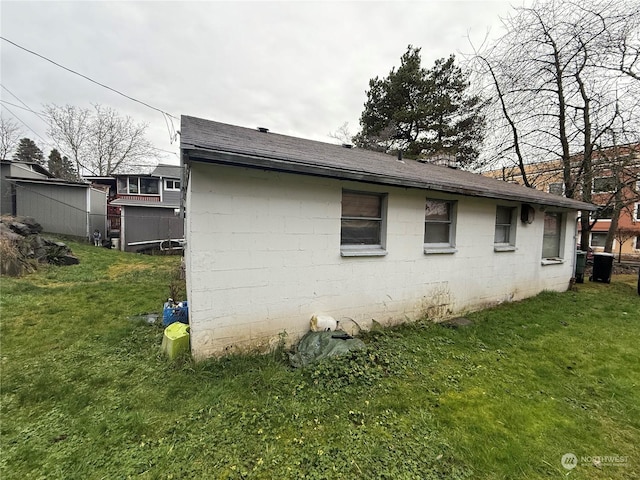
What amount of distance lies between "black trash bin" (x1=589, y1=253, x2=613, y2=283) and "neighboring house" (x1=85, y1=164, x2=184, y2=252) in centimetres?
1887

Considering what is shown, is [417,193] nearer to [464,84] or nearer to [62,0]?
[62,0]

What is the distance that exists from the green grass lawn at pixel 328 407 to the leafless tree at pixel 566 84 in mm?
8917

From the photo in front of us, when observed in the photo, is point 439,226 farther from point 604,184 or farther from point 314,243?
point 604,184

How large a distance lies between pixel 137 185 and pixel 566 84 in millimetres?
24658

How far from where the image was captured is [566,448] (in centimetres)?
221

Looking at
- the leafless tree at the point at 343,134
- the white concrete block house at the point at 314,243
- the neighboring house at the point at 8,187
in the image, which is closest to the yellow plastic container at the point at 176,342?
the white concrete block house at the point at 314,243

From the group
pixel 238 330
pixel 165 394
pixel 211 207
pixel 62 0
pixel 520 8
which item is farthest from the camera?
pixel 520 8

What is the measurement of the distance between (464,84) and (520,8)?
5235 millimetres

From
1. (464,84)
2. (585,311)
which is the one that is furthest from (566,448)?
(464,84)

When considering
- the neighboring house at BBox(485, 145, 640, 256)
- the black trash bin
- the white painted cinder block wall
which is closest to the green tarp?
the white painted cinder block wall

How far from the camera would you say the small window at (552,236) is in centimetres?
751

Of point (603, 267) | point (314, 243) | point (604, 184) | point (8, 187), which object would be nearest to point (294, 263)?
point (314, 243)

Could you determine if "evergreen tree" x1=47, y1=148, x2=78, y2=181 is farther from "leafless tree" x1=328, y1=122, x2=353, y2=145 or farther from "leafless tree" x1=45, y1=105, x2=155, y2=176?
"leafless tree" x1=328, y1=122, x2=353, y2=145

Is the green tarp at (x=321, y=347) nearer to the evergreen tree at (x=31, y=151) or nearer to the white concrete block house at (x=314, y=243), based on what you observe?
the white concrete block house at (x=314, y=243)
